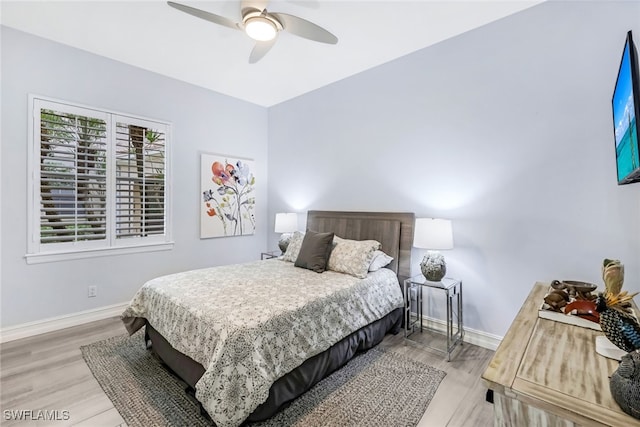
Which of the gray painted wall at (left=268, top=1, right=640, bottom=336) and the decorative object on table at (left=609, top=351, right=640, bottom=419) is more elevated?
the gray painted wall at (left=268, top=1, right=640, bottom=336)

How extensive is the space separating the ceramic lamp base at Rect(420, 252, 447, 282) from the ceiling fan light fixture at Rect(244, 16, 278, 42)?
2.40 m

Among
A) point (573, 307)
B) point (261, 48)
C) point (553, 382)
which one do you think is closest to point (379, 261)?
point (573, 307)

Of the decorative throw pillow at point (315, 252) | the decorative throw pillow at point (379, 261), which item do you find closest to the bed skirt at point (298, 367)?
the decorative throw pillow at point (379, 261)

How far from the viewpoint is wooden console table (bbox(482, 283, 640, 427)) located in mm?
838

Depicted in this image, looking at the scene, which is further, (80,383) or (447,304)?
(447,304)

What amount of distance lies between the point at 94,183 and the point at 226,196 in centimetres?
159

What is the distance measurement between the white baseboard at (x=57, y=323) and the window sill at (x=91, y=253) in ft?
1.97

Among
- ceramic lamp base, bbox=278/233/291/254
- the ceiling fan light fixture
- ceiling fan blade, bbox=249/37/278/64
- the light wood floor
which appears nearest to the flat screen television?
the light wood floor

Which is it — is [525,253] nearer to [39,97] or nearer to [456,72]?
[456,72]

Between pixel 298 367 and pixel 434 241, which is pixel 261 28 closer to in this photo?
pixel 434 241

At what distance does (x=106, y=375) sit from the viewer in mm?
2166

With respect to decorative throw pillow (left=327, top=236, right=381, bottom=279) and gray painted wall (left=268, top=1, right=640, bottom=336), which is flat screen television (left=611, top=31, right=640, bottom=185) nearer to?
gray painted wall (left=268, top=1, right=640, bottom=336)

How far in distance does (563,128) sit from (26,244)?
491 centimetres

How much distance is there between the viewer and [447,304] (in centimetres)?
253
